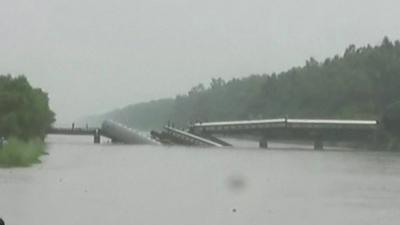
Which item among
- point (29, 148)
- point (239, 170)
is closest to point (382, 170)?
point (239, 170)

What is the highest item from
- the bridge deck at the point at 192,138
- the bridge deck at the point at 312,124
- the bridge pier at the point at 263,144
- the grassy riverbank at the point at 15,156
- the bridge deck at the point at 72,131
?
the bridge deck at the point at 312,124

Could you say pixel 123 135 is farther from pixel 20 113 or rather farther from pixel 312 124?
pixel 20 113

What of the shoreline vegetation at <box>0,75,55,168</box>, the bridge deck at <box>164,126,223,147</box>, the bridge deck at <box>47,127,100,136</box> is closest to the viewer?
the shoreline vegetation at <box>0,75,55,168</box>

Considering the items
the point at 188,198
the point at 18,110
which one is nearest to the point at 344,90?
the point at 18,110

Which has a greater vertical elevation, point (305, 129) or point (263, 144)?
point (305, 129)

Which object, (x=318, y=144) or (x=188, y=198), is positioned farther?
(x=318, y=144)

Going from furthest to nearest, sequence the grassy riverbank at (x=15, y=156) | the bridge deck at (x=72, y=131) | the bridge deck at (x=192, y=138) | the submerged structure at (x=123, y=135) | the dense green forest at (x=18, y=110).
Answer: the bridge deck at (x=72, y=131) → the submerged structure at (x=123, y=135) → the bridge deck at (x=192, y=138) → the dense green forest at (x=18, y=110) → the grassy riverbank at (x=15, y=156)

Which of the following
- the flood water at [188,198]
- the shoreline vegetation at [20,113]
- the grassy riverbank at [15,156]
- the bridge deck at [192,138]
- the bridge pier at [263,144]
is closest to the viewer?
the flood water at [188,198]

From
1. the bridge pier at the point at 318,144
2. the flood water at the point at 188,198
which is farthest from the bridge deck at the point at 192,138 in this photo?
the flood water at the point at 188,198

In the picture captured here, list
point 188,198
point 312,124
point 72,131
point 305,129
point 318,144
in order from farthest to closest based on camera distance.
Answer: point 72,131
point 305,129
point 318,144
point 312,124
point 188,198

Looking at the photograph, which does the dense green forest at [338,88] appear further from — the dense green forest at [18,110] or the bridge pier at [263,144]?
the dense green forest at [18,110]

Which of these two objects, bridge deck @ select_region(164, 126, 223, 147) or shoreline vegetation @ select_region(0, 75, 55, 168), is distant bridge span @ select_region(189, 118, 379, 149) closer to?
bridge deck @ select_region(164, 126, 223, 147)

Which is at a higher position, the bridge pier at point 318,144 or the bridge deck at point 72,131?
the bridge deck at point 72,131

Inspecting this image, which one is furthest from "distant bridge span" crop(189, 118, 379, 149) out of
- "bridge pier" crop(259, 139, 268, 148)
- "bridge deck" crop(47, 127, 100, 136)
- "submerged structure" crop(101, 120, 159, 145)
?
"bridge deck" crop(47, 127, 100, 136)
